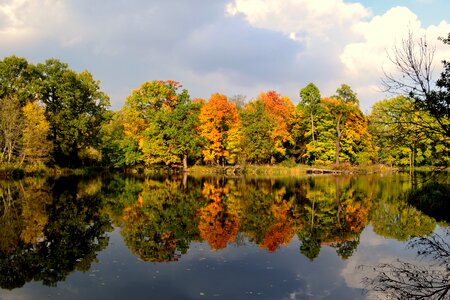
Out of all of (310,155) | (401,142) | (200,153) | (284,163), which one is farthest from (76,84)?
(401,142)

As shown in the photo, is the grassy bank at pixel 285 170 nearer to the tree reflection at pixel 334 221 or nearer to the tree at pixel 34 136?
the tree at pixel 34 136

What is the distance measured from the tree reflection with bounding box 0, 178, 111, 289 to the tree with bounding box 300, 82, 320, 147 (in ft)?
130

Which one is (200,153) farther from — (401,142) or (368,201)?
(401,142)

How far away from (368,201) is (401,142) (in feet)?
41.6

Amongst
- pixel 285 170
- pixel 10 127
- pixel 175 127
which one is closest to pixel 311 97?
pixel 285 170

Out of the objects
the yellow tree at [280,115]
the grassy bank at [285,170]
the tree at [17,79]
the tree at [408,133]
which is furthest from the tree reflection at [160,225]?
the tree at [17,79]

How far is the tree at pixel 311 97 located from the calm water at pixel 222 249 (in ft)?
113

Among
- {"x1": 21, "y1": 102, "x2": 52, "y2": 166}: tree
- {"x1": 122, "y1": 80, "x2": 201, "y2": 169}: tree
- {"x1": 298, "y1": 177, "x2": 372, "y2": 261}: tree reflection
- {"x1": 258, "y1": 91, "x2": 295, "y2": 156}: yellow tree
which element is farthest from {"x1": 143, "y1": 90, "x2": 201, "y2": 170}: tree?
{"x1": 298, "y1": 177, "x2": 372, "y2": 261}: tree reflection

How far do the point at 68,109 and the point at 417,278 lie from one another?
52.9 m

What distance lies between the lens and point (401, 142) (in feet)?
47.6

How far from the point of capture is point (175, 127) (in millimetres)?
57625

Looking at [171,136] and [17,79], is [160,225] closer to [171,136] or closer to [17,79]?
[171,136]

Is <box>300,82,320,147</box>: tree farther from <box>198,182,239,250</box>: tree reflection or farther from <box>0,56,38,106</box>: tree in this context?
<box>0,56,38,106</box>: tree

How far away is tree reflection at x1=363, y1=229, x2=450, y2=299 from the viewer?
9656 mm
